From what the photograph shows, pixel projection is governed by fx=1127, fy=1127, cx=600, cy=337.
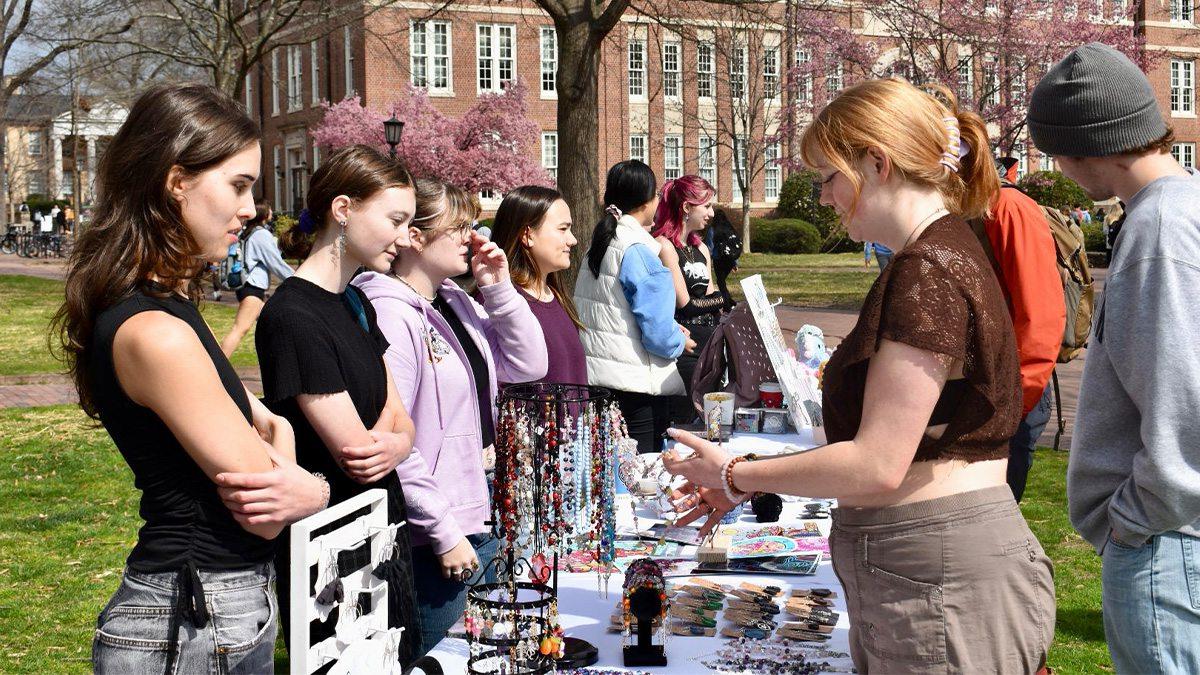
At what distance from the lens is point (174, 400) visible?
1975 mm

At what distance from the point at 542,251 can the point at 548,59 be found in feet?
123

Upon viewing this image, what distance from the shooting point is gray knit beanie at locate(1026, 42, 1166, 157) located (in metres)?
2.30

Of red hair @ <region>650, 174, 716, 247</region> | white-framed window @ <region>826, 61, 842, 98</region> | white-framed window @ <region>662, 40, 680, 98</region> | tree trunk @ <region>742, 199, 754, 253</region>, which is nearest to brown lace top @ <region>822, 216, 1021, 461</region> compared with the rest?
red hair @ <region>650, 174, 716, 247</region>

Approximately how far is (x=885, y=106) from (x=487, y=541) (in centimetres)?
180

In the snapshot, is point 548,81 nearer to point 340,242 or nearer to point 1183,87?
point 1183,87

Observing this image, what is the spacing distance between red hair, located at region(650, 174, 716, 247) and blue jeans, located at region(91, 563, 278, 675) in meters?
4.78

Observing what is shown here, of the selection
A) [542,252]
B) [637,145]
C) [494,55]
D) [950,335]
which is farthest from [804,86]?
[950,335]

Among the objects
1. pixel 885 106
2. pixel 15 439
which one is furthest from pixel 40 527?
pixel 885 106

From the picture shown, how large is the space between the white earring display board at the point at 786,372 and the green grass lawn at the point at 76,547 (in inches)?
57.3

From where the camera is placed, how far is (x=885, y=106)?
2.07 meters

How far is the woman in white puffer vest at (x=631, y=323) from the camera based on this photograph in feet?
16.2

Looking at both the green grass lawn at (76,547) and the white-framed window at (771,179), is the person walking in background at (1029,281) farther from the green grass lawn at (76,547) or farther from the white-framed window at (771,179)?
the white-framed window at (771,179)

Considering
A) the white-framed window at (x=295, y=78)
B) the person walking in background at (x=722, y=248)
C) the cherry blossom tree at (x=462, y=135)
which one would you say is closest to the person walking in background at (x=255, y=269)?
the person walking in background at (x=722, y=248)

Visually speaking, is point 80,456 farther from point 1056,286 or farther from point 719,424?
point 1056,286
